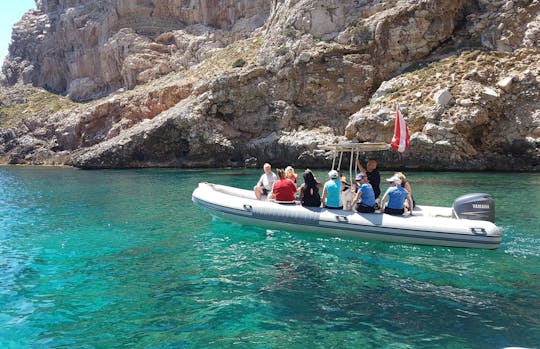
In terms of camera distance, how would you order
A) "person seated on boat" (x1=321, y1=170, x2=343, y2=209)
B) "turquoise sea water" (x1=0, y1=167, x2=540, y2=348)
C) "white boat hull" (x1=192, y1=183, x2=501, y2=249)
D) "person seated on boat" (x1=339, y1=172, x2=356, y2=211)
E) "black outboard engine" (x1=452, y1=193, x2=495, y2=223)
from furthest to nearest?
"person seated on boat" (x1=339, y1=172, x2=356, y2=211)
"person seated on boat" (x1=321, y1=170, x2=343, y2=209)
"black outboard engine" (x1=452, y1=193, x2=495, y2=223)
"white boat hull" (x1=192, y1=183, x2=501, y2=249)
"turquoise sea water" (x1=0, y1=167, x2=540, y2=348)

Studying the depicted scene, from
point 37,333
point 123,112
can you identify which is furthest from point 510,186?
point 123,112

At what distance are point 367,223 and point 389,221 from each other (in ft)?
1.79

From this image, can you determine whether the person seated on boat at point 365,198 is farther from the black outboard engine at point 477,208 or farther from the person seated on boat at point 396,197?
the black outboard engine at point 477,208

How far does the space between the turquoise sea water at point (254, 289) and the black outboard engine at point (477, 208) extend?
85 centimetres

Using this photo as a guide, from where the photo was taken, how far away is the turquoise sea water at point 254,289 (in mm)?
5656

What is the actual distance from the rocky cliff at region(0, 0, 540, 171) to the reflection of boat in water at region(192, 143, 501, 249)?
19.9 m

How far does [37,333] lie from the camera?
5895 millimetres

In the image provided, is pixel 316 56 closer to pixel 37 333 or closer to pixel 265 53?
pixel 265 53

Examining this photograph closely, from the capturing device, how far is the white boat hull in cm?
970

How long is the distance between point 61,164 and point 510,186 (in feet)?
161

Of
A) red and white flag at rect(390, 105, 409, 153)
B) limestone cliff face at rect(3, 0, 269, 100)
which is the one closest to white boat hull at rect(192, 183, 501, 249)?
red and white flag at rect(390, 105, 409, 153)

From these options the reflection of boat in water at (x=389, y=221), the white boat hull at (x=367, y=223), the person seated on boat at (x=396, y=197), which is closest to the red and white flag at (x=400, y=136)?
the reflection of boat in water at (x=389, y=221)

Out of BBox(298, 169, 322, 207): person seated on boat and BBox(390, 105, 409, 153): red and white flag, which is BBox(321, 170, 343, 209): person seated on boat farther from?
BBox(390, 105, 409, 153): red and white flag

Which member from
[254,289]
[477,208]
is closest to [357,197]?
[477,208]
